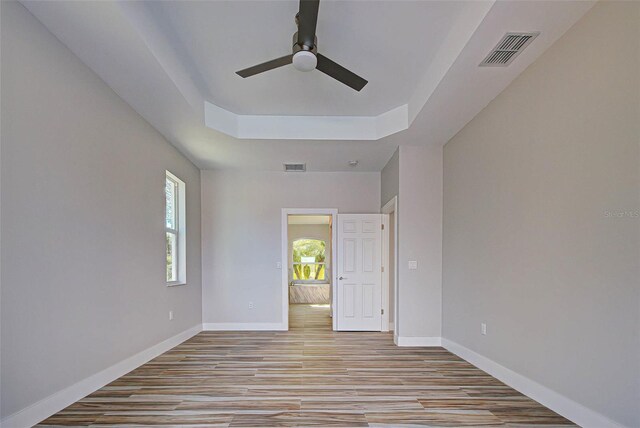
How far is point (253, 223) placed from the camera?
5645 millimetres

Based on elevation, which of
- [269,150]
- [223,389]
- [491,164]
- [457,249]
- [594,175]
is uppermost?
[269,150]

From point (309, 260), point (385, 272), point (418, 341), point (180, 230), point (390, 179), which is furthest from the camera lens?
point (309, 260)

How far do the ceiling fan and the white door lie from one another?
309 cm

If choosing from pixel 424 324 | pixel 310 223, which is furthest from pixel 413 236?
pixel 310 223

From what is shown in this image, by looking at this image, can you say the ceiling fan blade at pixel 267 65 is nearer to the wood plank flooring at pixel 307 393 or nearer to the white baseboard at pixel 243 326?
the wood plank flooring at pixel 307 393

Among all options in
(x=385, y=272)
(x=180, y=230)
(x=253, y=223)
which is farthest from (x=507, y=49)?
(x=180, y=230)

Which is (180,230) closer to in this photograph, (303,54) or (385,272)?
(385,272)

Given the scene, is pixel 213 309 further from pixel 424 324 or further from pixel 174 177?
pixel 424 324

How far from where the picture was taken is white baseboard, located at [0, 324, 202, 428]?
2078 millimetres

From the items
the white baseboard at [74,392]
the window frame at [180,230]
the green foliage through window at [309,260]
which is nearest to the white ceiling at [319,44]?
the window frame at [180,230]

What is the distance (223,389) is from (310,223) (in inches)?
298

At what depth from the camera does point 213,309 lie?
5512 millimetres

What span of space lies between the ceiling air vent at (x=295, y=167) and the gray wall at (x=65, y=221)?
2133mm

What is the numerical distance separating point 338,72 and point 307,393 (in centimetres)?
266
